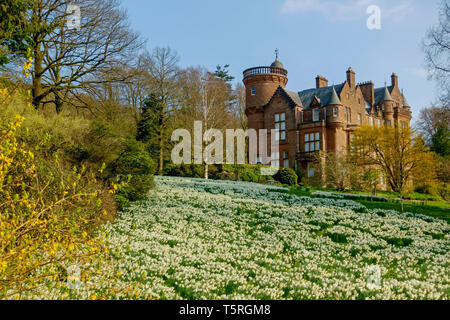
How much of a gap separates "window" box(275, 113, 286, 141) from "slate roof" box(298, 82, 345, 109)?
3627mm

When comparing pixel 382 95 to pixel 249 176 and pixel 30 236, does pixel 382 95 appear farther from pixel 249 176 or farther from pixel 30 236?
pixel 30 236

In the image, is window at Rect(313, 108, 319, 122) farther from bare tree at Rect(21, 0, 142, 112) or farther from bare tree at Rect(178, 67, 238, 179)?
bare tree at Rect(21, 0, 142, 112)

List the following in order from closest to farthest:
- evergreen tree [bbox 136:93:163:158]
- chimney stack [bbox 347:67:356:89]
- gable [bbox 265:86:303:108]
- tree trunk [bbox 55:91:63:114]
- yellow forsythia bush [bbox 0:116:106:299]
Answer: yellow forsythia bush [bbox 0:116:106:299]
tree trunk [bbox 55:91:63:114]
evergreen tree [bbox 136:93:163:158]
gable [bbox 265:86:303:108]
chimney stack [bbox 347:67:356:89]

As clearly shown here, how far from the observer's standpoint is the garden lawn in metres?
6.51

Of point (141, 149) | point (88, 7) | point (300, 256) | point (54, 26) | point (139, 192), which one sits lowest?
point (300, 256)

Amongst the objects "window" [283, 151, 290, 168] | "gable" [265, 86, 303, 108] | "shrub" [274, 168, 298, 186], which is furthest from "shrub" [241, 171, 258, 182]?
"gable" [265, 86, 303, 108]

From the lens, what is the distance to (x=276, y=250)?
9.55 metres

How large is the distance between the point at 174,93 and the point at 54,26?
22.1 meters

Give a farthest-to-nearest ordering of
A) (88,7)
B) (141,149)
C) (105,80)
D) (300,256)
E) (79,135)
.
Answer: (105,80) → (88,7) → (141,149) → (79,135) → (300,256)

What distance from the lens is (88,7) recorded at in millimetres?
18672

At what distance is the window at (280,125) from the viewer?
4788cm

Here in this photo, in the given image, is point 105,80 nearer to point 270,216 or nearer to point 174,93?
point 270,216

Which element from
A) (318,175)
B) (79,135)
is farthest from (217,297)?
(318,175)

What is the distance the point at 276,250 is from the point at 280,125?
1568 inches
